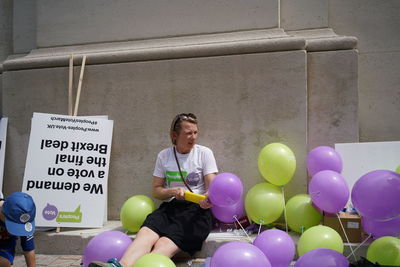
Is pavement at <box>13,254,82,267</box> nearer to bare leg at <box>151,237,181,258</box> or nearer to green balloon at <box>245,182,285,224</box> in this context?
bare leg at <box>151,237,181,258</box>

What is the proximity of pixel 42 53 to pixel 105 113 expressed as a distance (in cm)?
141

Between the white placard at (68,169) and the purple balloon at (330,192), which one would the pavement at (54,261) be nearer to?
the white placard at (68,169)

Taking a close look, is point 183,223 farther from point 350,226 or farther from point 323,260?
point 350,226

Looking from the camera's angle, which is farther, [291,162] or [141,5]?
[141,5]

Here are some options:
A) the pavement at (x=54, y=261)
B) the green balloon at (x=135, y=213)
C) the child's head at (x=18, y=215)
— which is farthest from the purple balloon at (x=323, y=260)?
the pavement at (x=54, y=261)

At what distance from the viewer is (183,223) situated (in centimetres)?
324

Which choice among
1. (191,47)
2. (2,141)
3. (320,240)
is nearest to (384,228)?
(320,240)

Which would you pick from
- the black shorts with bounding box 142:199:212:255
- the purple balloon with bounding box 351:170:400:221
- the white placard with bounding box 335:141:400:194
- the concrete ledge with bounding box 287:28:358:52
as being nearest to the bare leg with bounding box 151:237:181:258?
the black shorts with bounding box 142:199:212:255

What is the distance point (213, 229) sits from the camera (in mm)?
3752

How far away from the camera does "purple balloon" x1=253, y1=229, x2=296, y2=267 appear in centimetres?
276

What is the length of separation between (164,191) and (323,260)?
5.68 feet

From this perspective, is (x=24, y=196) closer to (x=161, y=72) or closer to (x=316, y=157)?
(x=161, y=72)

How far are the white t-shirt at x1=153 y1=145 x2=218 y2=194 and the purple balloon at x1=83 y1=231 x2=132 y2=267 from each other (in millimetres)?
835

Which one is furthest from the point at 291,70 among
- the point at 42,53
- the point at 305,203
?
the point at 42,53
